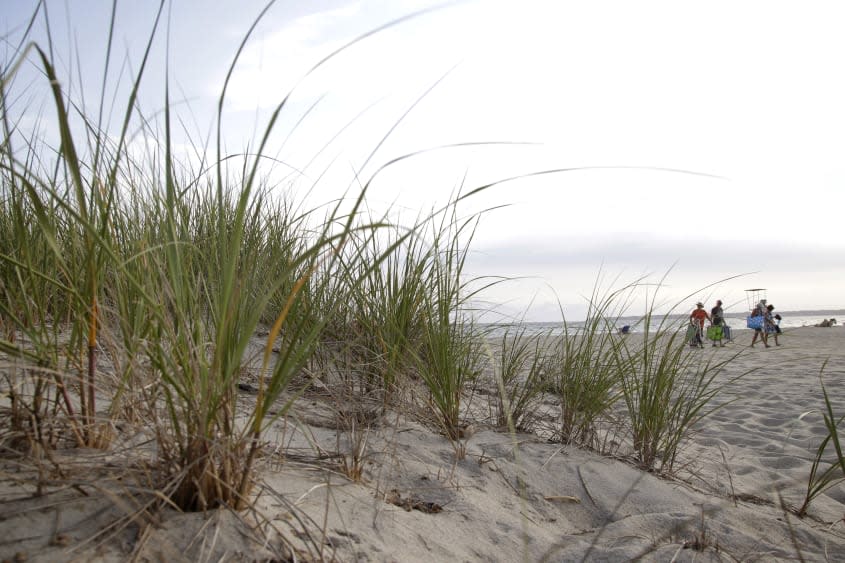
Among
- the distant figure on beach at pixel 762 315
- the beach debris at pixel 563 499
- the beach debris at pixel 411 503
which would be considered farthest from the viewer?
the distant figure on beach at pixel 762 315

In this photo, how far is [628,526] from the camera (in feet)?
5.54

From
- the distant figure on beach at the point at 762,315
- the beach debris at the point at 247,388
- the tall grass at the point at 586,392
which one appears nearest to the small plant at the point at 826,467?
the tall grass at the point at 586,392

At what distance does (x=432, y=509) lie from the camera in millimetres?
1532

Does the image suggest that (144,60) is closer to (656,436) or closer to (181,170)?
(656,436)

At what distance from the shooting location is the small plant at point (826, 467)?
1621 millimetres

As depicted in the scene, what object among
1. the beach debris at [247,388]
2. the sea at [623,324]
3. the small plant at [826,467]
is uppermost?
the sea at [623,324]

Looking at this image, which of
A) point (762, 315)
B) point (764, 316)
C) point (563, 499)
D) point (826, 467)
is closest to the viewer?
point (563, 499)

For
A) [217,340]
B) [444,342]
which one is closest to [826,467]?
[444,342]

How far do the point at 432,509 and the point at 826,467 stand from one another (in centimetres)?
241

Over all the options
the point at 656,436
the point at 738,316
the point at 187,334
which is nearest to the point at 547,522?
the point at 656,436

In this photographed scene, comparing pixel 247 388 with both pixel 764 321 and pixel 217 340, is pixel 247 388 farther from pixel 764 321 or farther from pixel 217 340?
pixel 764 321

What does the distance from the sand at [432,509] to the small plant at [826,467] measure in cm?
7

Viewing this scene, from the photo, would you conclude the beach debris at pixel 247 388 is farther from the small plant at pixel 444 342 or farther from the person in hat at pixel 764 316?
the person in hat at pixel 764 316

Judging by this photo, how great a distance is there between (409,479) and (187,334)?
92 centimetres
